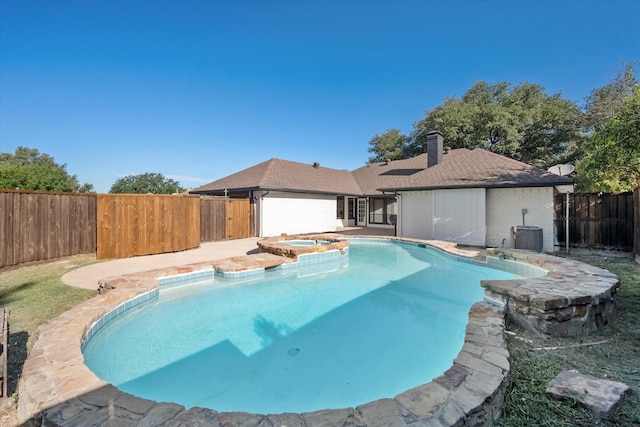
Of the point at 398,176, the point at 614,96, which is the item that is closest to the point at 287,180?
the point at 398,176

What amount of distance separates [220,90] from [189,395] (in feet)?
53.9

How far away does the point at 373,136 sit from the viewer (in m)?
34.9

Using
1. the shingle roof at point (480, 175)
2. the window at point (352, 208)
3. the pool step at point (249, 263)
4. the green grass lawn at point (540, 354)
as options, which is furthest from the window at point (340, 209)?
the green grass lawn at point (540, 354)

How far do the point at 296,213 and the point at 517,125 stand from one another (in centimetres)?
1853

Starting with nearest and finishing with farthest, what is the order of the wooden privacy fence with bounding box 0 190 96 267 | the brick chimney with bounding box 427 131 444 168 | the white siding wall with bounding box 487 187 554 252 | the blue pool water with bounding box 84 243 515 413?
the blue pool water with bounding box 84 243 515 413 < the wooden privacy fence with bounding box 0 190 96 267 < the white siding wall with bounding box 487 187 554 252 < the brick chimney with bounding box 427 131 444 168

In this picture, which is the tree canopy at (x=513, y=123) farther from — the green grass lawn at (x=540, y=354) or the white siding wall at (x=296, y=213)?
the green grass lawn at (x=540, y=354)

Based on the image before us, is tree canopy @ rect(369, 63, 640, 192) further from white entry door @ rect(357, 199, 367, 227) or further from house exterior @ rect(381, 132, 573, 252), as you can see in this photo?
white entry door @ rect(357, 199, 367, 227)

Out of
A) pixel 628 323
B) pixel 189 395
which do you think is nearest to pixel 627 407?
pixel 628 323

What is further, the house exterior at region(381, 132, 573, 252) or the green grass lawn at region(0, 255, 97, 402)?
the house exterior at region(381, 132, 573, 252)

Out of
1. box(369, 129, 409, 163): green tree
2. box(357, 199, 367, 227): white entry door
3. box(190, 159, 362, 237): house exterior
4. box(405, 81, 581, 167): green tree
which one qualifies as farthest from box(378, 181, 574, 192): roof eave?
box(369, 129, 409, 163): green tree

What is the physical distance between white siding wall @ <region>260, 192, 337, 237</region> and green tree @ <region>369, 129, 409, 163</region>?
50.2ft

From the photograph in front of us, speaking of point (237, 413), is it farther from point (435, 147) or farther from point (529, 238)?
point (435, 147)

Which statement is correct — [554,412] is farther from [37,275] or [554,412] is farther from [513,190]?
[513,190]

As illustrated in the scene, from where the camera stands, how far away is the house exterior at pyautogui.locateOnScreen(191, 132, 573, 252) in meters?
10.4
